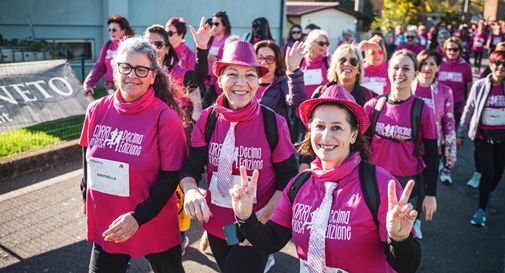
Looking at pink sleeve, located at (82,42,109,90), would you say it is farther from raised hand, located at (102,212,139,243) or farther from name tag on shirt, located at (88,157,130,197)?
raised hand, located at (102,212,139,243)

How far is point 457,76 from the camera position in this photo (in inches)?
328

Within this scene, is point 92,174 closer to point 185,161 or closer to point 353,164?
point 185,161

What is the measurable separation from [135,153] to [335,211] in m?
1.32

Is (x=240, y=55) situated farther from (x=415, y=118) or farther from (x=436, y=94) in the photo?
(x=436, y=94)

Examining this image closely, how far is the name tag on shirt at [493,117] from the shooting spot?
590 centimetres

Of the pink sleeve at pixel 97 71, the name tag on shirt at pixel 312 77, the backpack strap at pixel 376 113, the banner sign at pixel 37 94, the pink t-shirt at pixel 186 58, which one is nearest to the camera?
the backpack strap at pixel 376 113

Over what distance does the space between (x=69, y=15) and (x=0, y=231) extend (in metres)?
9.29

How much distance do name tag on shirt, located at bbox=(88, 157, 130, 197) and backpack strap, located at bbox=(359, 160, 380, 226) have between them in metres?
1.44

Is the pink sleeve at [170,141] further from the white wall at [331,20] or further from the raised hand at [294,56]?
the white wall at [331,20]

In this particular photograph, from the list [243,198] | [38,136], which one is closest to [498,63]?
[243,198]

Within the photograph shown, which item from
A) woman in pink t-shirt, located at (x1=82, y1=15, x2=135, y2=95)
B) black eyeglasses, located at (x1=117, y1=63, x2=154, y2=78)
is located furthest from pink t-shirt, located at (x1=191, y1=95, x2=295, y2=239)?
woman in pink t-shirt, located at (x1=82, y1=15, x2=135, y2=95)

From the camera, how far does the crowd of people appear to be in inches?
92.7

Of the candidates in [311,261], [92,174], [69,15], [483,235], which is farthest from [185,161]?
[69,15]

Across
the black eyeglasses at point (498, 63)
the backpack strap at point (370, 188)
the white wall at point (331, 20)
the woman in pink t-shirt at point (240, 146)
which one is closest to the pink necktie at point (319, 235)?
the backpack strap at point (370, 188)
